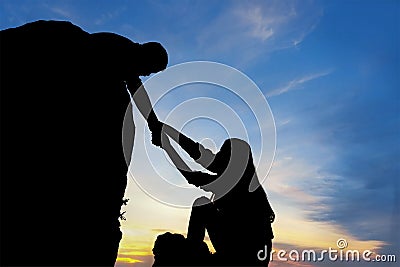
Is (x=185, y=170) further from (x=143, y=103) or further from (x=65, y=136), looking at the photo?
(x=65, y=136)

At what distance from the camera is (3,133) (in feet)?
26.7

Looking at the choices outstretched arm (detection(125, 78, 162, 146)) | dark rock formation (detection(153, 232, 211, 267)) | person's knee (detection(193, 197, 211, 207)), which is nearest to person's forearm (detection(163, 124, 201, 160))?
outstretched arm (detection(125, 78, 162, 146))

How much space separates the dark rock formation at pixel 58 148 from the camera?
7.91m

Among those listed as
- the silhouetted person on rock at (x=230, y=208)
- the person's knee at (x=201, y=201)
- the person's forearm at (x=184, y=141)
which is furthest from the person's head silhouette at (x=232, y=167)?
the person's forearm at (x=184, y=141)

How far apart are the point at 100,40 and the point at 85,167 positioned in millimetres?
3197

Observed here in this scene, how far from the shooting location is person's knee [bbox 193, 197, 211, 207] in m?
9.58

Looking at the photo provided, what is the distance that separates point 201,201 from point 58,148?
3.72 metres

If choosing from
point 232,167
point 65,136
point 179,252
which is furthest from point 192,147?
point 65,136

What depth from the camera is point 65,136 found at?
28.2ft

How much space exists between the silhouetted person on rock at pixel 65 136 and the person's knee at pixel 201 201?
6.02 ft

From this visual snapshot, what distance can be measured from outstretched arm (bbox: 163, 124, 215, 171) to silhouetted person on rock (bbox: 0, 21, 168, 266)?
15.9 inches

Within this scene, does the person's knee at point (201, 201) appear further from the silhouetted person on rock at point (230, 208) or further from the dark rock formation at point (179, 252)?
the dark rock formation at point (179, 252)

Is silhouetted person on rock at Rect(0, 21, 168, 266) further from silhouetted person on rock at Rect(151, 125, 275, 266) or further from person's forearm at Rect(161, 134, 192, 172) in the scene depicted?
silhouetted person on rock at Rect(151, 125, 275, 266)

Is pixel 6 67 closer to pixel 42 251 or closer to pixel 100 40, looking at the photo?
pixel 100 40
